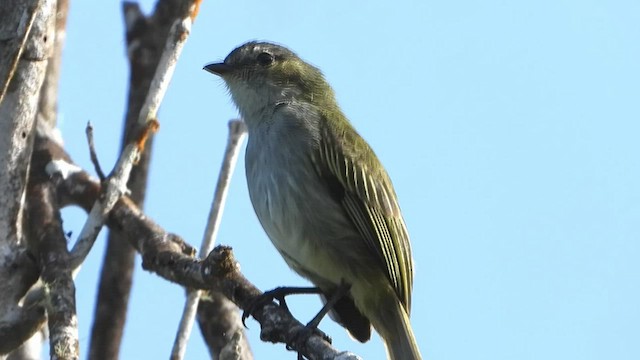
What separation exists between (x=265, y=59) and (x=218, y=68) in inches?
9.7

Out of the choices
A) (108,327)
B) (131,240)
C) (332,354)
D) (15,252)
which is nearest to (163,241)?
(131,240)

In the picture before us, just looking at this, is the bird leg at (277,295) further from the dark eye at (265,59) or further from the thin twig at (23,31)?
the thin twig at (23,31)

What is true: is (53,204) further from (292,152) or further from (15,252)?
(292,152)

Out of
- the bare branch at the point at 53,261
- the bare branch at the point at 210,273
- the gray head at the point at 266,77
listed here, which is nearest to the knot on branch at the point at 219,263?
the bare branch at the point at 210,273

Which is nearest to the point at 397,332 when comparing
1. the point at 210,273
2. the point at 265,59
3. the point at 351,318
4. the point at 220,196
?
the point at 351,318

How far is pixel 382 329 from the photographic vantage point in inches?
192

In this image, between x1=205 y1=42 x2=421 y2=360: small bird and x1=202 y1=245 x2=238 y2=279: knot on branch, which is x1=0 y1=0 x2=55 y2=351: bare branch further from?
x1=205 y1=42 x2=421 y2=360: small bird

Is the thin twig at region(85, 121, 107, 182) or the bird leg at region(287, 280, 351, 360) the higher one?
the thin twig at region(85, 121, 107, 182)

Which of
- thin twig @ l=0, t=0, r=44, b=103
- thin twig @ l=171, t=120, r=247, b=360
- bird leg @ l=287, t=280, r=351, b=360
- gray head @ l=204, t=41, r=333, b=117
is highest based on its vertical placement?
gray head @ l=204, t=41, r=333, b=117

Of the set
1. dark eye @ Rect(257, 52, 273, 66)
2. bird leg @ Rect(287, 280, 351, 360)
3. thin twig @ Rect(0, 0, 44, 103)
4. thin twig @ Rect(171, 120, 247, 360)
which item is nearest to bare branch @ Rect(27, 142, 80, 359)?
thin twig @ Rect(171, 120, 247, 360)

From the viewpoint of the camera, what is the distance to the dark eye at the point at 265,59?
18.4 feet

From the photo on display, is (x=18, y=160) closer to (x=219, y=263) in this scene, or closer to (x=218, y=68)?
(x=219, y=263)

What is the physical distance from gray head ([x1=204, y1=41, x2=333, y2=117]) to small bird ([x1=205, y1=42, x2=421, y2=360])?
5.5 inches

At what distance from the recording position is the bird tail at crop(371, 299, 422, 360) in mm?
4816
